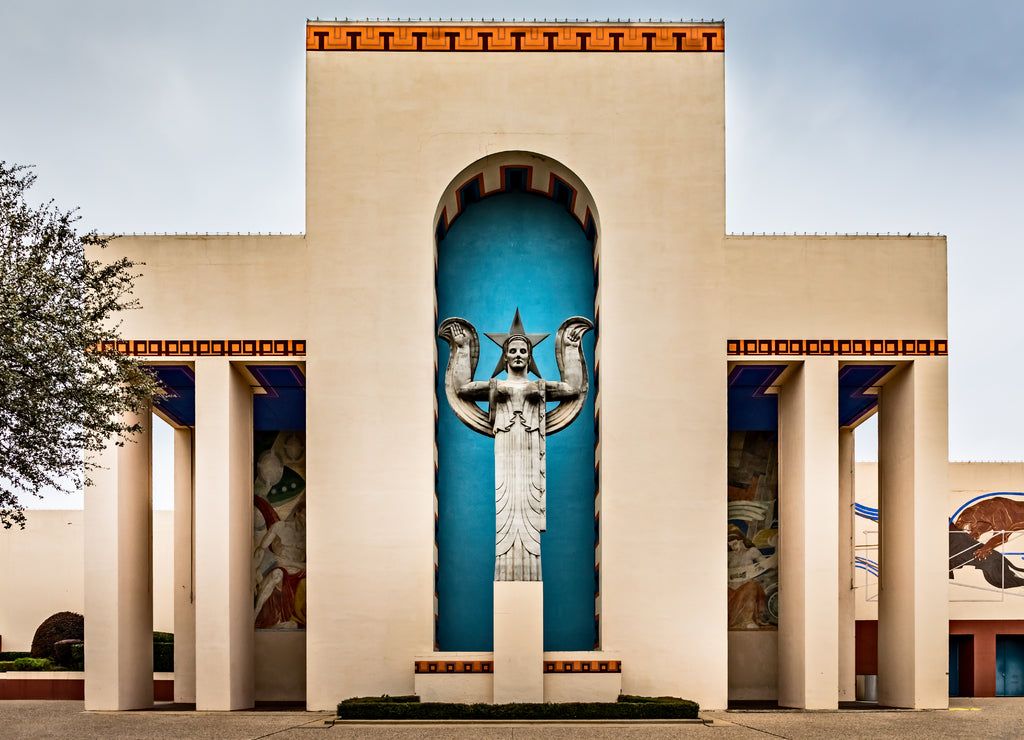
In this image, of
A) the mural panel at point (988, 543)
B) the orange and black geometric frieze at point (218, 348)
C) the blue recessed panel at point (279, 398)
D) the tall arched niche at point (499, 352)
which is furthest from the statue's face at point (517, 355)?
the mural panel at point (988, 543)

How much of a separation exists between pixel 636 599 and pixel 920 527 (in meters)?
4.84

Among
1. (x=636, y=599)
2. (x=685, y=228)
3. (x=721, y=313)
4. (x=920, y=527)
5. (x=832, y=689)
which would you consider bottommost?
(x=832, y=689)

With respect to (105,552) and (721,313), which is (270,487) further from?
(721,313)

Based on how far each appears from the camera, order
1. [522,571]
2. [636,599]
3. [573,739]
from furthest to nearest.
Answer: [636,599] < [522,571] < [573,739]

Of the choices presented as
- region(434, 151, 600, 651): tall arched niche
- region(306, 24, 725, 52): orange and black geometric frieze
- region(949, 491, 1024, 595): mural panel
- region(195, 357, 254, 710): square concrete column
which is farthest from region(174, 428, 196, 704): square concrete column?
region(949, 491, 1024, 595): mural panel

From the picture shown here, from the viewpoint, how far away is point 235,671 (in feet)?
57.6

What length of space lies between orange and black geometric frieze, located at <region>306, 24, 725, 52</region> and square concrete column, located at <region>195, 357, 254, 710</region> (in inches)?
229

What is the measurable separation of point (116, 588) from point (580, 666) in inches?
298

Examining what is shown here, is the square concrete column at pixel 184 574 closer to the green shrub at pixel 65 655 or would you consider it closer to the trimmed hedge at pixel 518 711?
the green shrub at pixel 65 655

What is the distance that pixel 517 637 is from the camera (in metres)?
16.0

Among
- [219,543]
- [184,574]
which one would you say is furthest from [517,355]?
[184,574]

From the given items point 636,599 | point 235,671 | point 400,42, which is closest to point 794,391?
point 636,599

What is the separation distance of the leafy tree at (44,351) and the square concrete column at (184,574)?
7.99m

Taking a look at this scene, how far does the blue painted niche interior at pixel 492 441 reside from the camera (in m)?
19.2
